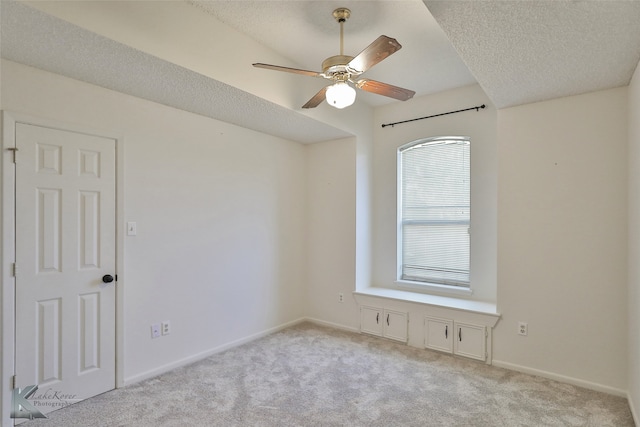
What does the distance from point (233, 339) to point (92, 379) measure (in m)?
1.37

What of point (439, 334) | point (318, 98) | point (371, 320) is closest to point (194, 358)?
point (371, 320)

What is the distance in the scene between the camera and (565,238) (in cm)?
294

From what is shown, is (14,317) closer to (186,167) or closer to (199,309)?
(199,309)

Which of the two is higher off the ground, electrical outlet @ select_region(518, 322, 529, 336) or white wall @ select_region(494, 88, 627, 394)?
white wall @ select_region(494, 88, 627, 394)

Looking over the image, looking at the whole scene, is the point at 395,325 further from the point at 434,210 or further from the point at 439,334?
the point at 434,210

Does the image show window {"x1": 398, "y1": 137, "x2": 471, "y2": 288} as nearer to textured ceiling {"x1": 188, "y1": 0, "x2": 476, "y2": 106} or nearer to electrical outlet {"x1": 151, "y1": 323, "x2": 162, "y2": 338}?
textured ceiling {"x1": 188, "y1": 0, "x2": 476, "y2": 106}

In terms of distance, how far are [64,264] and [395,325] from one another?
128 inches

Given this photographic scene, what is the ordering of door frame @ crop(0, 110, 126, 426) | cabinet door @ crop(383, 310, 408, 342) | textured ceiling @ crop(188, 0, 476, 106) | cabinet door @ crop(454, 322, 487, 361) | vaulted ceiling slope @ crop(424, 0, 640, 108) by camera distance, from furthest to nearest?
cabinet door @ crop(383, 310, 408, 342), cabinet door @ crop(454, 322, 487, 361), textured ceiling @ crop(188, 0, 476, 106), door frame @ crop(0, 110, 126, 426), vaulted ceiling slope @ crop(424, 0, 640, 108)

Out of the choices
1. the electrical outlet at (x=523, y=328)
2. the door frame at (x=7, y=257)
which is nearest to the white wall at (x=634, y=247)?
the electrical outlet at (x=523, y=328)

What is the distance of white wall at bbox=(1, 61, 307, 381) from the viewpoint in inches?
107

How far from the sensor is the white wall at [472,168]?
12.2 feet

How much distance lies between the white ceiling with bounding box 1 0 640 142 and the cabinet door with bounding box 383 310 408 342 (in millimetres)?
2432

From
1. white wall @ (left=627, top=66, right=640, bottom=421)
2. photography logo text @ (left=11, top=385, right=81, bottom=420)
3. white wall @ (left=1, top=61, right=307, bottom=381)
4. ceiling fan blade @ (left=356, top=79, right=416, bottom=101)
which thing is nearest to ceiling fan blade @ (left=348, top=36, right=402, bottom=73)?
ceiling fan blade @ (left=356, top=79, right=416, bottom=101)

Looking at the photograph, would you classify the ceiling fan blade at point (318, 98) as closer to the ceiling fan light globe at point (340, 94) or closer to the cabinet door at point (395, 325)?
the ceiling fan light globe at point (340, 94)
